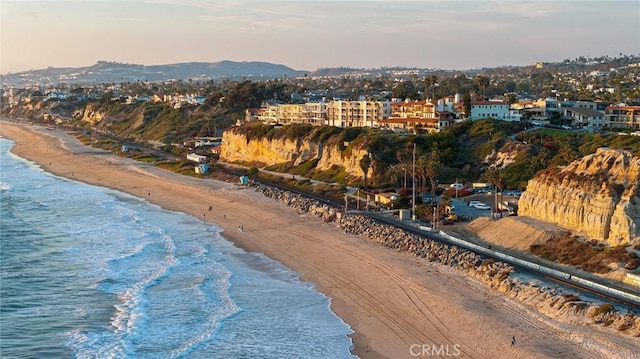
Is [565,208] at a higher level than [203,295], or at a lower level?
higher

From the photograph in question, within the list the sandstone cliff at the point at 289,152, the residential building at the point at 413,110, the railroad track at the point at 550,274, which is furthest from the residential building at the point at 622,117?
the railroad track at the point at 550,274

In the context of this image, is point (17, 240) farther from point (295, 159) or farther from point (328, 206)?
point (295, 159)

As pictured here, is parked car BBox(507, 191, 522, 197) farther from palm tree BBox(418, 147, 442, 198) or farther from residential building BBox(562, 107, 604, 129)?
residential building BBox(562, 107, 604, 129)

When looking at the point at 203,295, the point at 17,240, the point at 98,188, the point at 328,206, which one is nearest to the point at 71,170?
the point at 98,188

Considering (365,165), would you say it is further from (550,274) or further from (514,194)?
(550,274)

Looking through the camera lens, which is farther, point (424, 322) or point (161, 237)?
point (161, 237)

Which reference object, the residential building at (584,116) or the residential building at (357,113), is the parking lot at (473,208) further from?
the residential building at (357,113)

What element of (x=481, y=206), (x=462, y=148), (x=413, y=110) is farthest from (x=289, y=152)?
(x=481, y=206)
